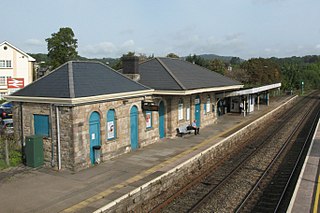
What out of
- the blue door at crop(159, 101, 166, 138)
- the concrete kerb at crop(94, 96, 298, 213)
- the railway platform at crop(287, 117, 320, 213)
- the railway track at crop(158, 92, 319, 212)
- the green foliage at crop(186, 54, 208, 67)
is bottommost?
the railway track at crop(158, 92, 319, 212)

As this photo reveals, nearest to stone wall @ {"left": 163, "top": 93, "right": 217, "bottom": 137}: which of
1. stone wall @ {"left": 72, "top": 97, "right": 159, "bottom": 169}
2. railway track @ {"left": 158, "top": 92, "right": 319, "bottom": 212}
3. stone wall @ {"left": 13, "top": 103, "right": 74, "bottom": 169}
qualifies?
stone wall @ {"left": 72, "top": 97, "right": 159, "bottom": 169}

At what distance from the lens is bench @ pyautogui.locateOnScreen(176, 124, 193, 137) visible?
18.8 m

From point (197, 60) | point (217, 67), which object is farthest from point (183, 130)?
point (197, 60)

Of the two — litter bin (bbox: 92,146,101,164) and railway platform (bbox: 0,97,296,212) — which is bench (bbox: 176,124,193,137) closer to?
railway platform (bbox: 0,97,296,212)

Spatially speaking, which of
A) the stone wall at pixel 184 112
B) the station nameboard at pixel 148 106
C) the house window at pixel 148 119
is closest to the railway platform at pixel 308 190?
the station nameboard at pixel 148 106

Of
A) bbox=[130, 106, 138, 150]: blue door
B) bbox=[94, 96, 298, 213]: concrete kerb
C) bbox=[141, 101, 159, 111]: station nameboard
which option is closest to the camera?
bbox=[94, 96, 298, 213]: concrete kerb

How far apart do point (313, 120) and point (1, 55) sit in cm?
4020

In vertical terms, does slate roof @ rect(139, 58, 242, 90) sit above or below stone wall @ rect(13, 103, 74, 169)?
above

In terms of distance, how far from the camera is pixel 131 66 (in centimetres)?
1852

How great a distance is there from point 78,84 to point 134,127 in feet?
13.1

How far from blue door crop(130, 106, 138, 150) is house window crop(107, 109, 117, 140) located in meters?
1.36

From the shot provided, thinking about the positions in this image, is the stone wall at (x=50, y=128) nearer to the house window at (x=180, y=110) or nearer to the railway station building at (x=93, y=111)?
the railway station building at (x=93, y=111)

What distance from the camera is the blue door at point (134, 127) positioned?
15461 mm

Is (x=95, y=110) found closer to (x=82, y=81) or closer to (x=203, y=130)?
(x=82, y=81)
